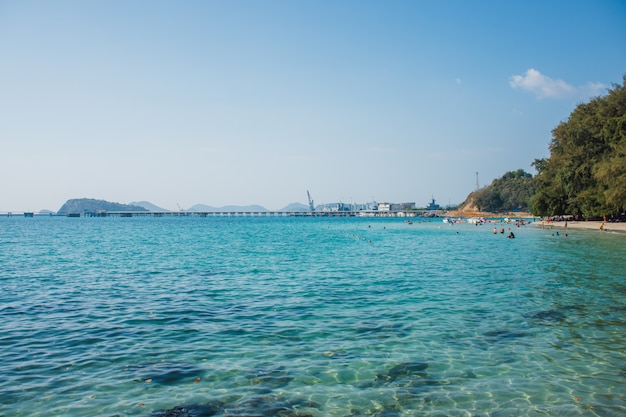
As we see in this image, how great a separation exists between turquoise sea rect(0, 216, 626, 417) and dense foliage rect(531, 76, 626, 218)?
136 ft

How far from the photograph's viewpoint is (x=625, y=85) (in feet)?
221

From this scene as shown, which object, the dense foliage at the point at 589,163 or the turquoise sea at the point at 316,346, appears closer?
the turquoise sea at the point at 316,346

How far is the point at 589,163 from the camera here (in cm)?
7044

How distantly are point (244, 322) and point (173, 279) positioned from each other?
36.0 ft

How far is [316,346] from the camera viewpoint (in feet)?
36.6

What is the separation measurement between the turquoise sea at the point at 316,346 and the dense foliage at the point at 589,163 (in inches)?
1631

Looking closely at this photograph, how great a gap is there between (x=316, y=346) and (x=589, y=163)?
7334cm

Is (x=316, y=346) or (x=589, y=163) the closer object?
(x=316, y=346)

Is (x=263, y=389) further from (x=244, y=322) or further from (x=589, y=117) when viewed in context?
(x=589, y=117)

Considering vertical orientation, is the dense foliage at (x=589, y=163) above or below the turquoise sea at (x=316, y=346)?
above

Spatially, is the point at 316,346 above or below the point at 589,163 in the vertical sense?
below

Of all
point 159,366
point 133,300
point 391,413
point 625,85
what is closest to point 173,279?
point 133,300

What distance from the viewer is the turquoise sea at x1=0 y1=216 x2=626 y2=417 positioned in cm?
790

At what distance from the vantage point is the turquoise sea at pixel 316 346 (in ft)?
25.9
